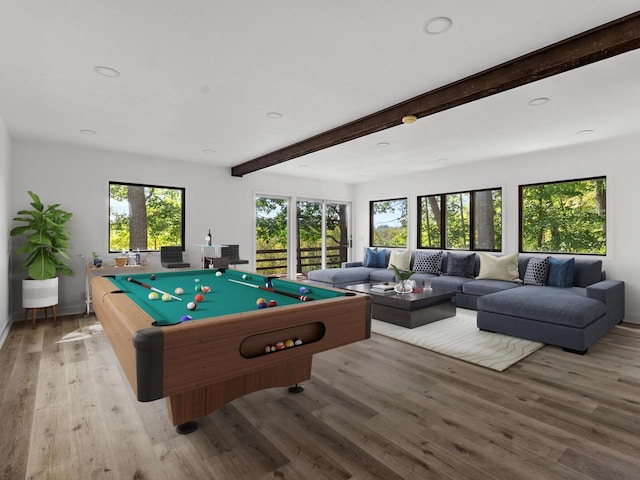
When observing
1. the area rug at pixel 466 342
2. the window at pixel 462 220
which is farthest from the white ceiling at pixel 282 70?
the area rug at pixel 466 342

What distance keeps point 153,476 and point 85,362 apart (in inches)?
80.5

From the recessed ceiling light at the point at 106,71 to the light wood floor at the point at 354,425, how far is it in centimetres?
249

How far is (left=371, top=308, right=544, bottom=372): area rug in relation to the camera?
3307 mm

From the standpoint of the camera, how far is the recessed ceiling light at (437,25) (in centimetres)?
212

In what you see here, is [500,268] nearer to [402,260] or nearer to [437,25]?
[402,260]

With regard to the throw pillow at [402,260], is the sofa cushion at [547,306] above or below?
below

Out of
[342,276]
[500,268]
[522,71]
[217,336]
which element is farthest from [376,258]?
[217,336]

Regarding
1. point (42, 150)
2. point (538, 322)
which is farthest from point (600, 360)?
point (42, 150)

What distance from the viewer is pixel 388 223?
8117 millimetres

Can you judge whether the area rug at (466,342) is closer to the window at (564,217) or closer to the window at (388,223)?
the window at (564,217)

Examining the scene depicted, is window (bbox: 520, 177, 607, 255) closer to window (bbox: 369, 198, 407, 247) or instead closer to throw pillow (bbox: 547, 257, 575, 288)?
throw pillow (bbox: 547, 257, 575, 288)

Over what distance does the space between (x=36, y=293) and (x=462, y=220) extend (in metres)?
6.82

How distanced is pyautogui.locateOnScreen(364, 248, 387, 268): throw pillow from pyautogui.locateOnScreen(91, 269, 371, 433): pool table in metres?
4.80

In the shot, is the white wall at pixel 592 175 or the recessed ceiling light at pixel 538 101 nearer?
the recessed ceiling light at pixel 538 101
